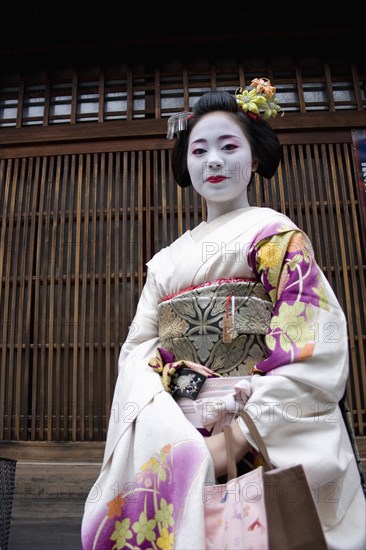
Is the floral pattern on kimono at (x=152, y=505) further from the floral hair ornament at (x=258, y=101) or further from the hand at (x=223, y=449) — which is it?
the floral hair ornament at (x=258, y=101)

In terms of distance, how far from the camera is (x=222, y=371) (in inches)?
70.0

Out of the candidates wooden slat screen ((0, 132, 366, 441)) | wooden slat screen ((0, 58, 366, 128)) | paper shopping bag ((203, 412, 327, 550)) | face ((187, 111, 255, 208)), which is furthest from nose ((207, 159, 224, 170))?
wooden slat screen ((0, 58, 366, 128))

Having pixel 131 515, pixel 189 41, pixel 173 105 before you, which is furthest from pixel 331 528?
pixel 189 41

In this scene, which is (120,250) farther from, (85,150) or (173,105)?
(173,105)

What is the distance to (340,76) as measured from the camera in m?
4.20

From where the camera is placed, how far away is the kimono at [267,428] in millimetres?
1502

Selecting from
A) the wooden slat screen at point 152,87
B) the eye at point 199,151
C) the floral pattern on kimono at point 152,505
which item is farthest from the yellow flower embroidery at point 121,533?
the wooden slat screen at point 152,87

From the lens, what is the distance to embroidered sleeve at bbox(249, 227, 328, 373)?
1.63 m

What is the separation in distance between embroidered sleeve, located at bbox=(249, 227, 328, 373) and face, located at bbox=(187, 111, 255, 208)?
1.01 ft

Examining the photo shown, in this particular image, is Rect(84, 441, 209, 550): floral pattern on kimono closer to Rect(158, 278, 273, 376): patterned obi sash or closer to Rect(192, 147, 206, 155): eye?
Rect(158, 278, 273, 376): patterned obi sash

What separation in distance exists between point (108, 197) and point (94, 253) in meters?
0.43

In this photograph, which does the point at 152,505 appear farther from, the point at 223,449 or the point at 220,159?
the point at 220,159

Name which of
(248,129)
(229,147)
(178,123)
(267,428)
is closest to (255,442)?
(267,428)

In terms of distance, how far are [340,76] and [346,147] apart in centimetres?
66
